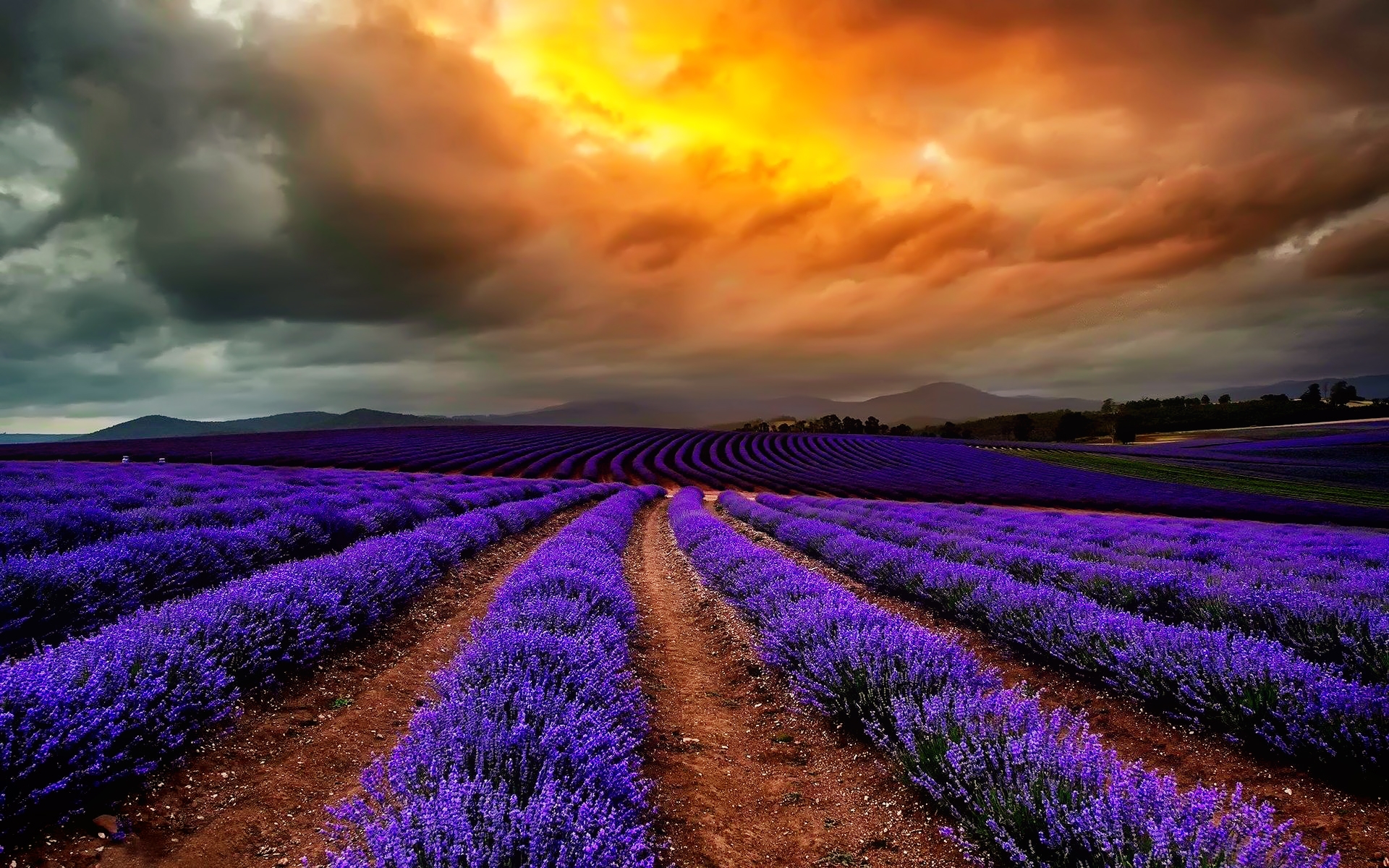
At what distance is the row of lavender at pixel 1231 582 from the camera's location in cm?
443

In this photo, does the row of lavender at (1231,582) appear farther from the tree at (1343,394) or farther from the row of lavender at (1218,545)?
the tree at (1343,394)

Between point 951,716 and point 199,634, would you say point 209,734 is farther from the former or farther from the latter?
point 951,716

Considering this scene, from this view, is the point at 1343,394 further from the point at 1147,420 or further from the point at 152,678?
the point at 152,678

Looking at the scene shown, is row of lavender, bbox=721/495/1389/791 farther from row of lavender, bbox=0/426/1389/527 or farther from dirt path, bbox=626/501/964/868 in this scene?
row of lavender, bbox=0/426/1389/527

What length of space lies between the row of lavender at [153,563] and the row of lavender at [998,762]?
5.09 metres

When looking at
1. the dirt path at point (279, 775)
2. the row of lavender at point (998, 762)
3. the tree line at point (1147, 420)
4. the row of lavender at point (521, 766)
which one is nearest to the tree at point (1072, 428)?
the tree line at point (1147, 420)

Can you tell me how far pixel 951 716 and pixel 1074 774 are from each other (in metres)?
0.69

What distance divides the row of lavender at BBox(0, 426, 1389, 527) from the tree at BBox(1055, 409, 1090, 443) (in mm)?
34240

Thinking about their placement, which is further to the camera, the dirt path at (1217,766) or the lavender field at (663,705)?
the dirt path at (1217,766)

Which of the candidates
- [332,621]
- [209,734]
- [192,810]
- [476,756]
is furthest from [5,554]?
[476,756]

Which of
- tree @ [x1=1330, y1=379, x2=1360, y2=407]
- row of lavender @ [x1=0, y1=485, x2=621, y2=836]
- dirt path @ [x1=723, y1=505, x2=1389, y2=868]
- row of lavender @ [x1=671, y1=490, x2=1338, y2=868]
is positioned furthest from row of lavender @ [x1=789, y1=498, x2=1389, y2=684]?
tree @ [x1=1330, y1=379, x2=1360, y2=407]

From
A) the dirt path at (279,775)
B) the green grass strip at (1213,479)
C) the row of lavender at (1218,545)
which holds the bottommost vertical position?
the green grass strip at (1213,479)

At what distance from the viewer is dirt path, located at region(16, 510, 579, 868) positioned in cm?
239

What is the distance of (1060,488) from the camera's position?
2566 cm
